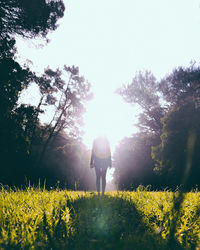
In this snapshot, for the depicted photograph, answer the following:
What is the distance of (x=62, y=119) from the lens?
22.8 metres

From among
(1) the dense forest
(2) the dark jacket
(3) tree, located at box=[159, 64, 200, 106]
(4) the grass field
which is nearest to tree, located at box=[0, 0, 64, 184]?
(1) the dense forest

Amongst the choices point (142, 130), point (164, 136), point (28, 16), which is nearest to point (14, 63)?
point (28, 16)

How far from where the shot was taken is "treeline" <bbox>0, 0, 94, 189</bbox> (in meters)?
10.6

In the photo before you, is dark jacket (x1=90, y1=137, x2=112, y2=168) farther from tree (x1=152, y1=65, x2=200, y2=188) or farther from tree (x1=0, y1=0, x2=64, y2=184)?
tree (x1=152, y1=65, x2=200, y2=188)

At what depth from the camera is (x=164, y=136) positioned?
58.3ft

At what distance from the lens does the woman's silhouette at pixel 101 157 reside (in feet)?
19.9

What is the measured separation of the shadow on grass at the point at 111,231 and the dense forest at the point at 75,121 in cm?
468

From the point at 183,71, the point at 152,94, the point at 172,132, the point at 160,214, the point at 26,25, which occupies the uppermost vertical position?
the point at 183,71

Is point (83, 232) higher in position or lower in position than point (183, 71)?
lower

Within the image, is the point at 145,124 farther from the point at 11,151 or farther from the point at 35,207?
the point at 35,207

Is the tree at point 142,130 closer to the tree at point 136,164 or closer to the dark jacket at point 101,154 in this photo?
the tree at point 136,164

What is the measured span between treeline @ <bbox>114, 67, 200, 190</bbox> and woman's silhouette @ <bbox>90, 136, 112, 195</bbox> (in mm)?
6673

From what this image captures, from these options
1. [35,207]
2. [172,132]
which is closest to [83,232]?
[35,207]

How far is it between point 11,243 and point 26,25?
1282 centimetres
